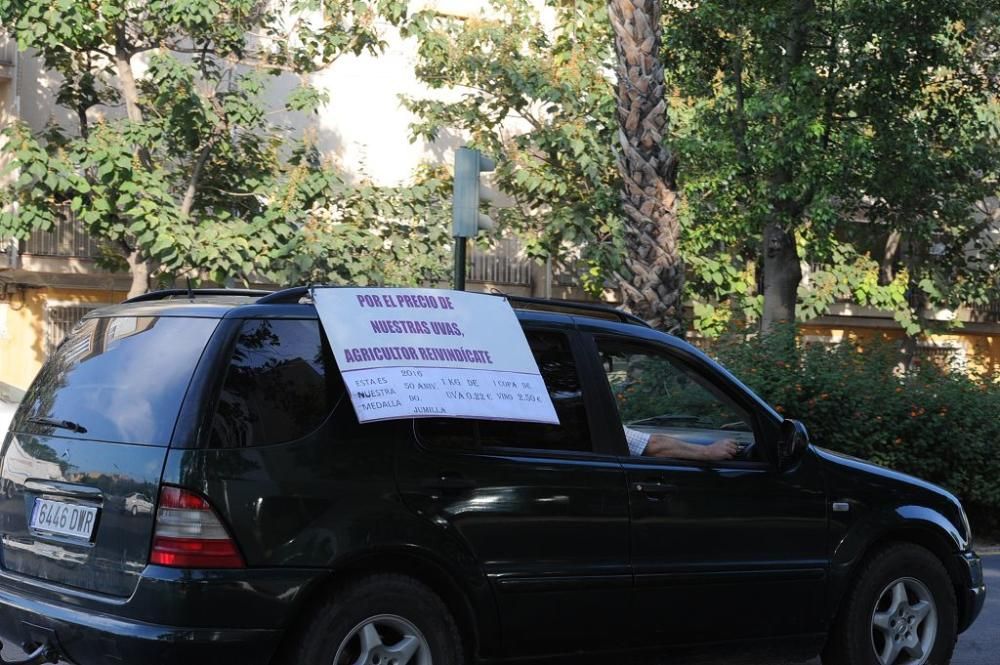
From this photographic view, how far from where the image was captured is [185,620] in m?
4.59

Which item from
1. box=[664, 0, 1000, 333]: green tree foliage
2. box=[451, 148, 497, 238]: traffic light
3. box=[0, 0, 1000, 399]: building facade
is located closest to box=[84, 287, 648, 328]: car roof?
box=[451, 148, 497, 238]: traffic light

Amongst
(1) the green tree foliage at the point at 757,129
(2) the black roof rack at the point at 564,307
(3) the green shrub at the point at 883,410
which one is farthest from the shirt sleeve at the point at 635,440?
(1) the green tree foliage at the point at 757,129

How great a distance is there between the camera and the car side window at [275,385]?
4828 mm

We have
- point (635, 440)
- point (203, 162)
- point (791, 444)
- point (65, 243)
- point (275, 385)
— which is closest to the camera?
point (275, 385)

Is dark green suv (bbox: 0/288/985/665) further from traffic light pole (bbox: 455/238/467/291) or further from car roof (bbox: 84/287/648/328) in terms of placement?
traffic light pole (bbox: 455/238/467/291)

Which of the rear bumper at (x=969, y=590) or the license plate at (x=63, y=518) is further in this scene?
the rear bumper at (x=969, y=590)

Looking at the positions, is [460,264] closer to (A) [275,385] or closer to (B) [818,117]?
(A) [275,385]

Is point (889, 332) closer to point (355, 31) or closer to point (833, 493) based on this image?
point (355, 31)

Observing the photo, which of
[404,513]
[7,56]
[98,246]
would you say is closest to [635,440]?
[404,513]

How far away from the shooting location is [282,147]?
2336cm

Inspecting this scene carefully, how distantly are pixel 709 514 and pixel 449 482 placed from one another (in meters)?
1.25

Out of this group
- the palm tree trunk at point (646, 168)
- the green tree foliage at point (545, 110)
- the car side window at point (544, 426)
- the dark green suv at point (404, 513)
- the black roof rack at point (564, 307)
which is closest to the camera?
the dark green suv at point (404, 513)

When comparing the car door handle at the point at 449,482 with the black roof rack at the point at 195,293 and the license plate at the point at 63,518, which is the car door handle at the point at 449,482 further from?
the license plate at the point at 63,518

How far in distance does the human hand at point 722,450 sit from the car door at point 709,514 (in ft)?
0.11
